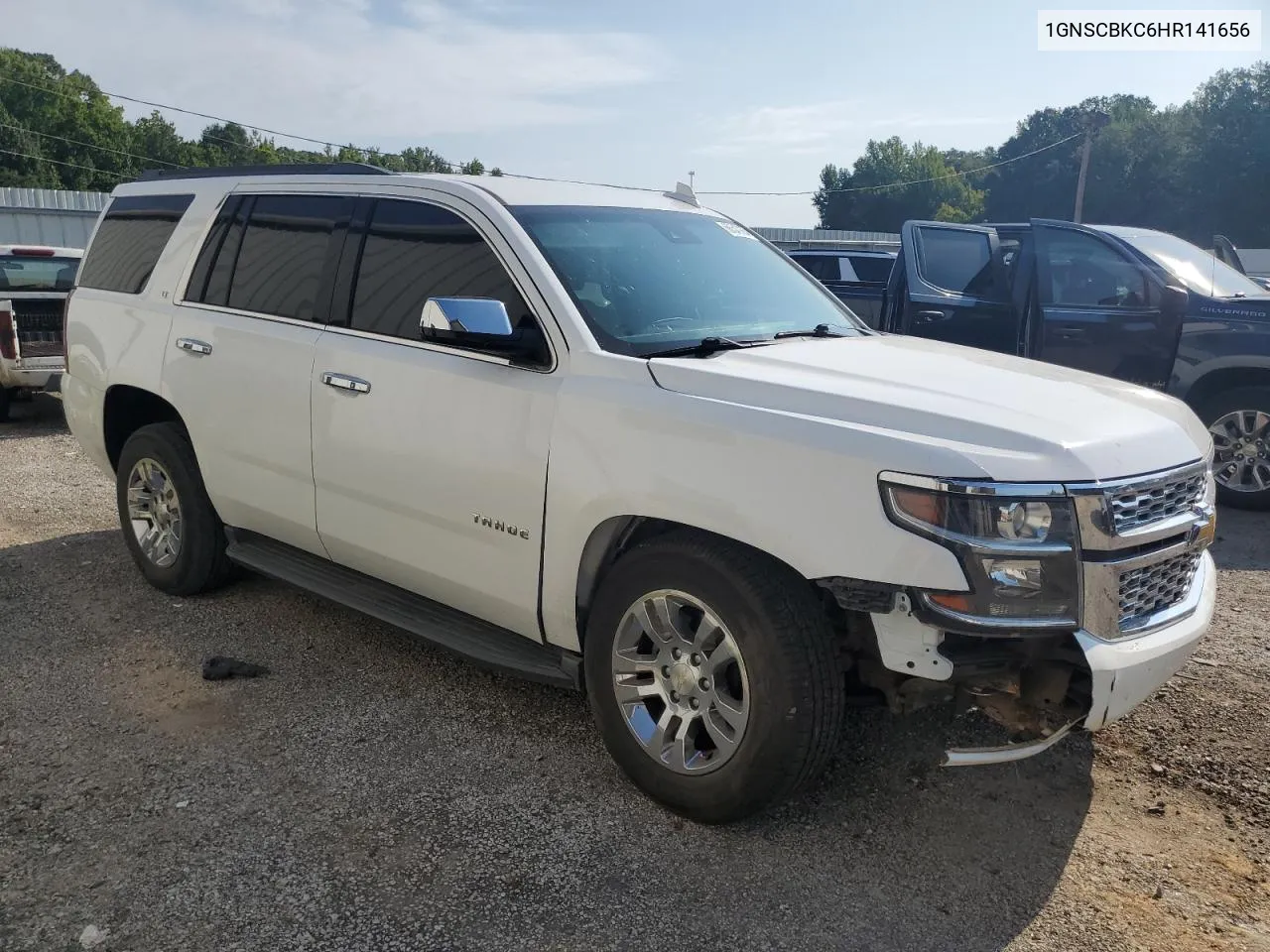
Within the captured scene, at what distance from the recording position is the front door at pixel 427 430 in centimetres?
351

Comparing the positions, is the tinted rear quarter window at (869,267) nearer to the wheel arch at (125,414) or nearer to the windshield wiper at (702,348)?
the wheel arch at (125,414)

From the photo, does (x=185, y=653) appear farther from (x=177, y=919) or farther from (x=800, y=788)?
(x=800, y=788)

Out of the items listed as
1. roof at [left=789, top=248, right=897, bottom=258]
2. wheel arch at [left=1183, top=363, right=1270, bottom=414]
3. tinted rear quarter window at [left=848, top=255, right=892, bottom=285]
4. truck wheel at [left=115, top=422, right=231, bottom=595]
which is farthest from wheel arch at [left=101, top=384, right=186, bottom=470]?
tinted rear quarter window at [left=848, top=255, right=892, bottom=285]

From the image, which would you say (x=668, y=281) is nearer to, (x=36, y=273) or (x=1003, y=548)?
(x=1003, y=548)

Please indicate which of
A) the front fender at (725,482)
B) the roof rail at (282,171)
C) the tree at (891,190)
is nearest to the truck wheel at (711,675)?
the front fender at (725,482)

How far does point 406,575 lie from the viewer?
401 cm

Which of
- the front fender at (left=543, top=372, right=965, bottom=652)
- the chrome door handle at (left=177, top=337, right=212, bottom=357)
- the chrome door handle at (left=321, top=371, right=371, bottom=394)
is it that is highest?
the chrome door handle at (left=177, top=337, right=212, bottom=357)

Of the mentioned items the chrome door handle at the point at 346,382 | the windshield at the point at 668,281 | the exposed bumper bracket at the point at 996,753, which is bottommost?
the exposed bumper bracket at the point at 996,753

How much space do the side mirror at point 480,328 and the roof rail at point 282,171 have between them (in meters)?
1.23

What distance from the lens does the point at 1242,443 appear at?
7.39 meters

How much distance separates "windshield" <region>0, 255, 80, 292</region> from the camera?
10.2 meters

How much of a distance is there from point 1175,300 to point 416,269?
19.0ft

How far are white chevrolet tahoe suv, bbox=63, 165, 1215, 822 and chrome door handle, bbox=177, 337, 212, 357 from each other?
0.03 m

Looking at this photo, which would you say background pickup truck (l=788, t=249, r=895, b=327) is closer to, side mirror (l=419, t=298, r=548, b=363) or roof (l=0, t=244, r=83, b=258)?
roof (l=0, t=244, r=83, b=258)
